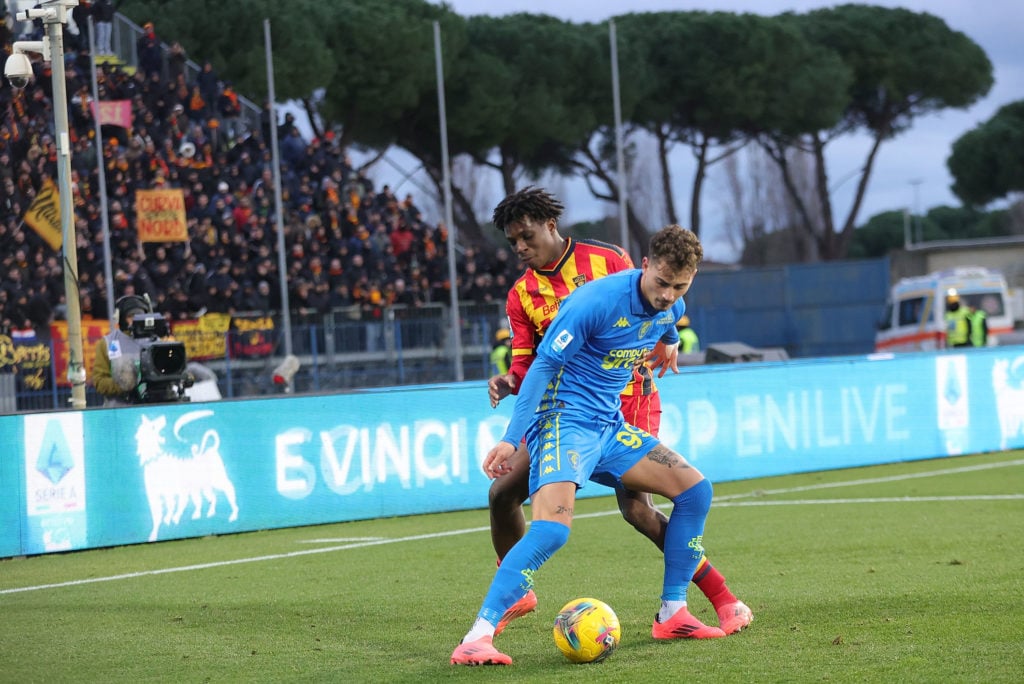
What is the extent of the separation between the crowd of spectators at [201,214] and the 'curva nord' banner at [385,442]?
1006 cm

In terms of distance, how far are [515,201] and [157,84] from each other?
2090 cm

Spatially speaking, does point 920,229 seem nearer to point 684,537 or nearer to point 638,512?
point 638,512

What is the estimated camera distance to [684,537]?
643 cm

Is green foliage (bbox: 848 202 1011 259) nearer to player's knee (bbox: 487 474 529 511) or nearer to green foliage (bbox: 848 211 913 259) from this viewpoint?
green foliage (bbox: 848 211 913 259)

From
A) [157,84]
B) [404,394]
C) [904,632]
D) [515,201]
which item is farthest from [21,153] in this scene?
[904,632]

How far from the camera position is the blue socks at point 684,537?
6.37m

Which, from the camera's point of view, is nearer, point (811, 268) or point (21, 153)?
point (21, 153)

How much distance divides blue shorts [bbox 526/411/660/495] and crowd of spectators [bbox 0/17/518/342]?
16855mm

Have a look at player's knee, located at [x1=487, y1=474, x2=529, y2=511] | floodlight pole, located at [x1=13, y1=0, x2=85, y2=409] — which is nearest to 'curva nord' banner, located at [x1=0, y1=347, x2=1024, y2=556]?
floodlight pole, located at [x1=13, y1=0, x2=85, y2=409]

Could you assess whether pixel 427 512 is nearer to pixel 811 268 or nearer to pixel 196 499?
pixel 196 499

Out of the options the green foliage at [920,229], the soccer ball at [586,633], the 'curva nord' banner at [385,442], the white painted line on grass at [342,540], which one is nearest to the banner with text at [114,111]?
the 'curva nord' banner at [385,442]

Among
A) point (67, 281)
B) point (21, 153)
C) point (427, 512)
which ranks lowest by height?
point (427, 512)

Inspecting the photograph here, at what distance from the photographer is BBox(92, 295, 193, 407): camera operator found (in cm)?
1255

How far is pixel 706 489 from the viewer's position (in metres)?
6.39
